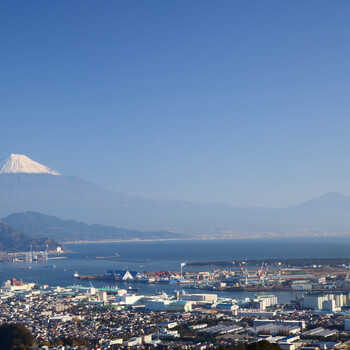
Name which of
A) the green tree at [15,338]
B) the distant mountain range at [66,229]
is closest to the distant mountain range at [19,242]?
the distant mountain range at [66,229]

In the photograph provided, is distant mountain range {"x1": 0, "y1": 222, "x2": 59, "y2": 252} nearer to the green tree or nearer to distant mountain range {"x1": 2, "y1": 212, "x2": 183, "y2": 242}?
distant mountain range {"x1": 2, "y1": 212, "x2": 183, "y2": 242}

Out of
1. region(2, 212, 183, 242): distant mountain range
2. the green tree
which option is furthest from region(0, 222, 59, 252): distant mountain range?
the green tree

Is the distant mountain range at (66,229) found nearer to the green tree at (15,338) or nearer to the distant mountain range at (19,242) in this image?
the distant mountain range at (19,242)

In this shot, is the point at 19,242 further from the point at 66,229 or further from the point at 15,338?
the point at 15,338

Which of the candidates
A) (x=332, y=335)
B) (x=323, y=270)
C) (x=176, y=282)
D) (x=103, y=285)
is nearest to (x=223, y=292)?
(x=176, y=282)

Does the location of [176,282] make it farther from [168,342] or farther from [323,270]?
[168,342]

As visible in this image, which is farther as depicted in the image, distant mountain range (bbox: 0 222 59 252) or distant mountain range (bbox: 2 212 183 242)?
distant mountain range (bbox: 2 212 183 242)

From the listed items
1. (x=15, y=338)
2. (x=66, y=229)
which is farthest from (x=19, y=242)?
(x=15, y=338)
